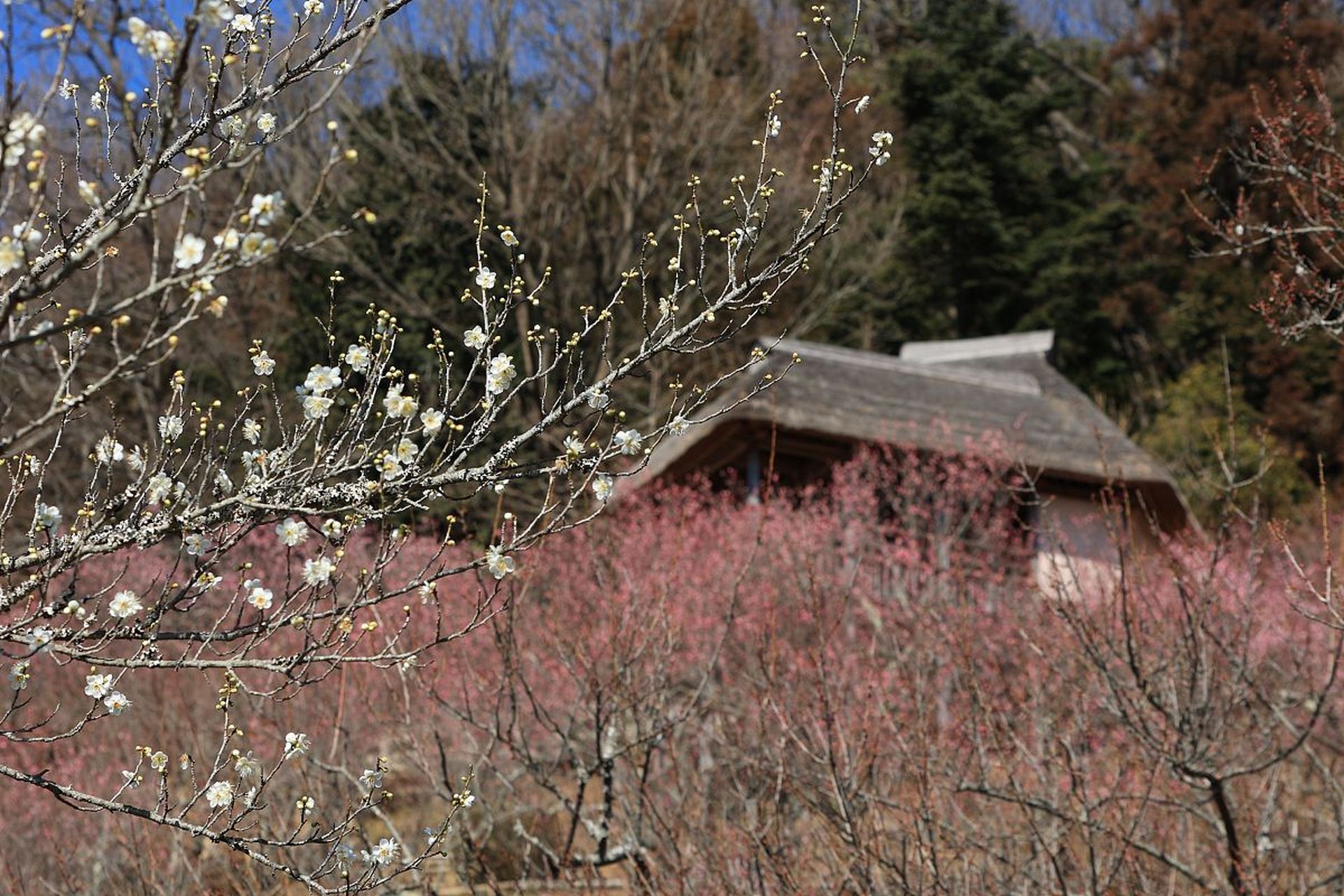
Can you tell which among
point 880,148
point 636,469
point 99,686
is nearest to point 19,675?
point 99,686

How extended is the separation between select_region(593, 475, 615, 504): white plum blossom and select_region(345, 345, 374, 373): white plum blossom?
548mm

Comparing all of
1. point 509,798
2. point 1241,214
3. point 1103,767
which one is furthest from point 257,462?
point 509,798

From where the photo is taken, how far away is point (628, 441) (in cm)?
284

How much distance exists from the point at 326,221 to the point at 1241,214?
1491 centimetres

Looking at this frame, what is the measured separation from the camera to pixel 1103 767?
6.02 m

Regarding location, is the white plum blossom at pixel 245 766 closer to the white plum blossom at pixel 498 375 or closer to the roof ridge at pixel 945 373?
the white plum blossom at pixel 498 375

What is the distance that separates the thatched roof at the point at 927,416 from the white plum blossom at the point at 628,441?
318 inches

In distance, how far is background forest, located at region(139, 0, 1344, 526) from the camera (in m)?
17.6

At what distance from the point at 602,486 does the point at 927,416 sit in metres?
10.3

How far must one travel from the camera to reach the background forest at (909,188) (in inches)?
692

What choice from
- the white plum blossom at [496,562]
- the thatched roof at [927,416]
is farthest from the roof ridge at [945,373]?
the white plum blossom at [496,562]

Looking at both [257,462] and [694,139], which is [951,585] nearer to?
[257,462]

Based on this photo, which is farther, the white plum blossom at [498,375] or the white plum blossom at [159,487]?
the white plum blossom at [498,375]

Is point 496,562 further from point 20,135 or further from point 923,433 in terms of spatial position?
point 923,433
